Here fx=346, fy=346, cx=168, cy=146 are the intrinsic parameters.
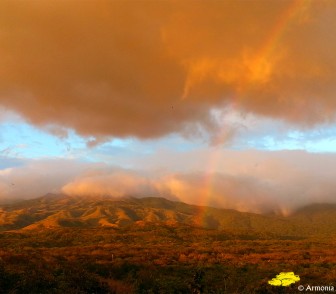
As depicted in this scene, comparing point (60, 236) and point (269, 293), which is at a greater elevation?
point (269, 293)

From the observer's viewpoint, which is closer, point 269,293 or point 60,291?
point 60,291

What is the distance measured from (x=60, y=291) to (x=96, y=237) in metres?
98.3

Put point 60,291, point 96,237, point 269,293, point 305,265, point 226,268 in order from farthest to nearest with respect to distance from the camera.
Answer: point 96,237
point 305,265
point 226,268
point 269,293
point 60,291

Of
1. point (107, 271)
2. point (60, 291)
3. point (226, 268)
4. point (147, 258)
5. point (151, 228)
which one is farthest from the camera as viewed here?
point (151, 228)

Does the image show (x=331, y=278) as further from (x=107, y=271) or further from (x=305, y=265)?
(x=107, y=271)

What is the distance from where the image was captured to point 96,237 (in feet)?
392

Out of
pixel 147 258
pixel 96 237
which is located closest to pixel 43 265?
pixel 147 258

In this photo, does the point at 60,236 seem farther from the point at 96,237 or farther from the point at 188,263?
the point at 188,263

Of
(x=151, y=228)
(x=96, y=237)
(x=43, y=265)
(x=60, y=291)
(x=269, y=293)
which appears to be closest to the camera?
(x=60, y=291)

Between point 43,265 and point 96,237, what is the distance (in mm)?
86452

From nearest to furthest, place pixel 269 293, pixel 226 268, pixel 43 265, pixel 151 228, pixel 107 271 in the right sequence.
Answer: pixel 269 293 → pixel 43 265 → pixel 107 271 → pixel 226 268 → pixel 151 228

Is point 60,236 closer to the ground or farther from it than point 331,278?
closer to the ground

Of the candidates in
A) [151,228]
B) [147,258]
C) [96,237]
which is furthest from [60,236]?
Result: [147,258]

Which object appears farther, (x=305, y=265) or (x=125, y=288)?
(x=305, y=265)
